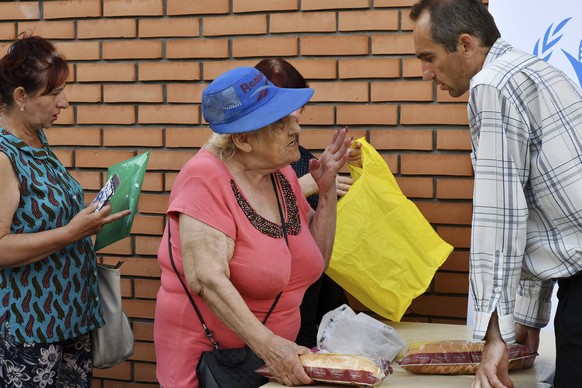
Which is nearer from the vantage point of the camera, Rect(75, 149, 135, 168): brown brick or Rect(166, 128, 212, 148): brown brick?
Rect(166, 128, 212, 148): brown brick

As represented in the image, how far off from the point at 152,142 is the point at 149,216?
1.16 ft

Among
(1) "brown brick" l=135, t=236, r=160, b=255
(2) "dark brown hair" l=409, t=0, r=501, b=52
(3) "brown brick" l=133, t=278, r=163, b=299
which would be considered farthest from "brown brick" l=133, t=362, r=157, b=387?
(2) "dark brown hair" l=409, t=0, r=501, b=52

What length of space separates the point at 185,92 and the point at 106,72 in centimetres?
43

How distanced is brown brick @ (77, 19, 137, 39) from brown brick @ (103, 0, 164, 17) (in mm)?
38

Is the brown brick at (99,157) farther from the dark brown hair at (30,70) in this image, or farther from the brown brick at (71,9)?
the dark brown hair at (30,70)

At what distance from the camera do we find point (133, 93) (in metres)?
4.21

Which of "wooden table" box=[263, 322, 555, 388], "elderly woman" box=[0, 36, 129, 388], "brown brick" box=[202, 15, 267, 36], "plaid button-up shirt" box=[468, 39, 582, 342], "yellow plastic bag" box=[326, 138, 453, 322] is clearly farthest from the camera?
"brown brick" box=[202, 15, 267, 36]

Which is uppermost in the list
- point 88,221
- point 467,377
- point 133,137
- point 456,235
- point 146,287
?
point 133,137

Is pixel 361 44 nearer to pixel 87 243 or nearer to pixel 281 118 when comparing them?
pixel 281 118

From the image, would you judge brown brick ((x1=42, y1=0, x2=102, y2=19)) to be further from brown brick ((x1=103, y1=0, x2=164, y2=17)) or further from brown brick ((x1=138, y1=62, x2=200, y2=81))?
brown brick ((x1=138, y1=62, x2=200, y2=81))

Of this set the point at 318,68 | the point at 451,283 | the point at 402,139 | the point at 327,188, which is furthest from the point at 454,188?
the point at 327,188

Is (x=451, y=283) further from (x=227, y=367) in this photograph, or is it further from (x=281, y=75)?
(x=227, y=367)

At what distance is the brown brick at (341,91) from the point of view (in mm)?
3869

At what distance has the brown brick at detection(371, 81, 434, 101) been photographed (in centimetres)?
380
